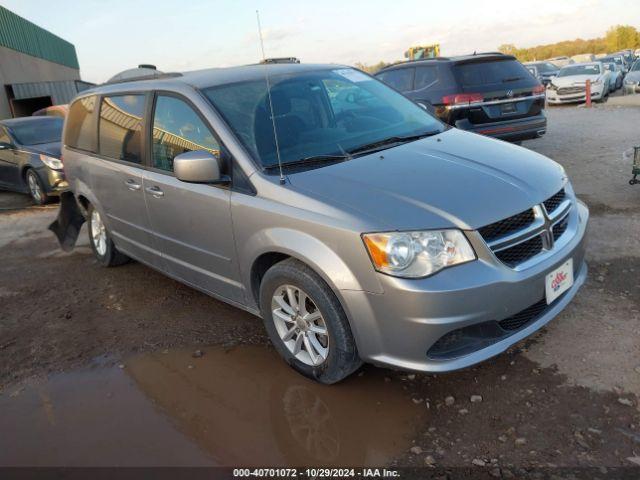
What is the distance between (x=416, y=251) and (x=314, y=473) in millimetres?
1149

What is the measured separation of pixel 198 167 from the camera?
3084mm

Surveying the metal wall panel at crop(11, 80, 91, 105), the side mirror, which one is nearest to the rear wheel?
the side mirror

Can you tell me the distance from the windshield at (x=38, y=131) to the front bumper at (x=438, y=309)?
29.0 feet

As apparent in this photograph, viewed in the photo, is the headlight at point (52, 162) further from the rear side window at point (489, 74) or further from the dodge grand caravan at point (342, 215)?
the rear side window at point (489, 74)

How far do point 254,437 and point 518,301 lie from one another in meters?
1.53

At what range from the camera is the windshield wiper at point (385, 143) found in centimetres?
337

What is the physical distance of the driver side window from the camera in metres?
3.43

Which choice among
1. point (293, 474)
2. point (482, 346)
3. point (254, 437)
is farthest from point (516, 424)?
point (254, 437)

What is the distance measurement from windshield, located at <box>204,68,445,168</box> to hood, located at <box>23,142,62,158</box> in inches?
251

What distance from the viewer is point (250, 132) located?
3303mm

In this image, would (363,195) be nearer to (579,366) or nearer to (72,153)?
(579,366)

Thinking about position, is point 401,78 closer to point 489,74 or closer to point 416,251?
point 489,74

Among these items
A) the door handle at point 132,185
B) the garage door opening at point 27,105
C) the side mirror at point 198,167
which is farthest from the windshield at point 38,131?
the garage door opening at point 27,105

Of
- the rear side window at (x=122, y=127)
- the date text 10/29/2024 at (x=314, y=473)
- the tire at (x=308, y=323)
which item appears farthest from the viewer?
the rear side window at (x=122, y=127)
